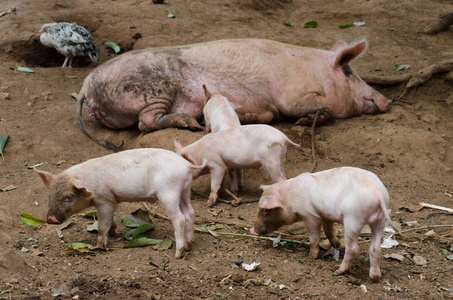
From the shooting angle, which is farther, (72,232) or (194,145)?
(194,145)

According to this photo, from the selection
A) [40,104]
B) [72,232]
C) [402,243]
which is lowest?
[40,104]

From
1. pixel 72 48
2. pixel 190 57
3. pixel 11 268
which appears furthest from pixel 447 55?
pixel 11 268

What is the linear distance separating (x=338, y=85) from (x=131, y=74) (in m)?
2.75

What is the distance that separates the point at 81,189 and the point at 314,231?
1.75 meters

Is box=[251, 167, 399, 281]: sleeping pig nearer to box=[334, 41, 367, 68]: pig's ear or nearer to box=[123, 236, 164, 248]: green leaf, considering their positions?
box=[123, 236, 164, 248]: green leaf

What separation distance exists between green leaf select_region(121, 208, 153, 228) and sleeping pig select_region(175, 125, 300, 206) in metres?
0.74

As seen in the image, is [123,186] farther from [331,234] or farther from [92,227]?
[331,234]

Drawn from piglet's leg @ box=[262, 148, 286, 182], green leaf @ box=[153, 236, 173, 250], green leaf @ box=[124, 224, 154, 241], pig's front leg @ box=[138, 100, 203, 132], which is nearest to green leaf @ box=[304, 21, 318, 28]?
pig's front leg @ box=[138, 100, 203, 132]

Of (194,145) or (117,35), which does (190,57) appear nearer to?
(194,145)

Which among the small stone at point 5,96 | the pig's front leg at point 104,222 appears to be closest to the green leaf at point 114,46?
the small stone at point 5,96

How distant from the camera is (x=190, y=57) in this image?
6734 millimetres

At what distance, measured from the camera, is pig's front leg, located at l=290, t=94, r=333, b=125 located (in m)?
6.66

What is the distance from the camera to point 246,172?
19.4 feet

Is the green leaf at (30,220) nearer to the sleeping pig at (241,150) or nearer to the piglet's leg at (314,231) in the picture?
the sleeping pig at (241,150)
